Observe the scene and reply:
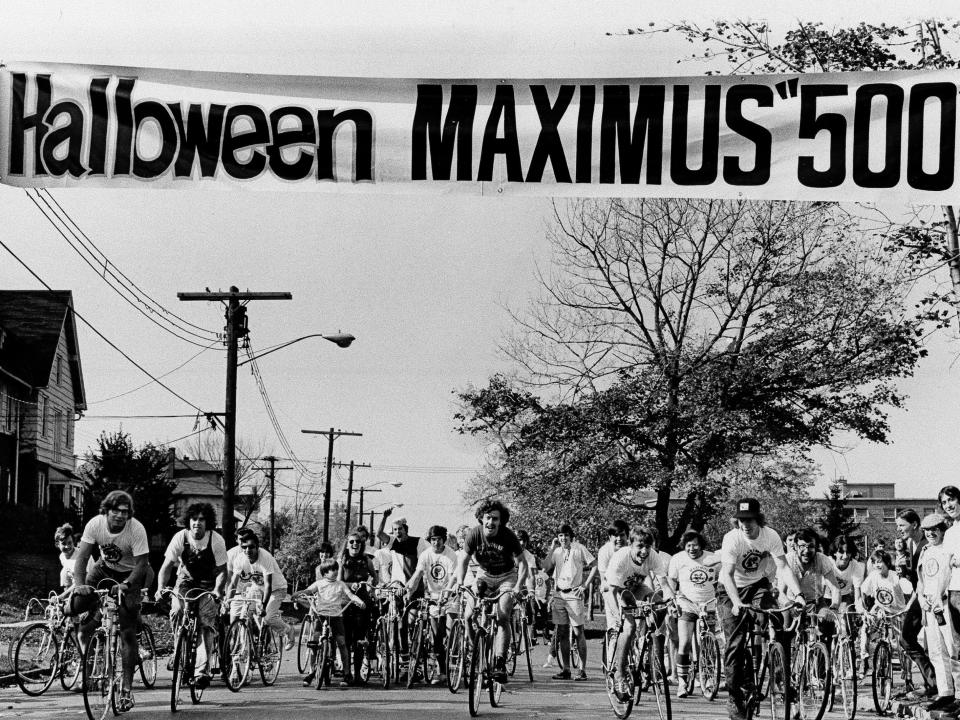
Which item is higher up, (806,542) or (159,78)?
(159,78)

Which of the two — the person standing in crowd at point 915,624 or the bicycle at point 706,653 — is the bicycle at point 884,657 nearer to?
the person standing in crowd at point 915,624

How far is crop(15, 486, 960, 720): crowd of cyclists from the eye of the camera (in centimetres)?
1090

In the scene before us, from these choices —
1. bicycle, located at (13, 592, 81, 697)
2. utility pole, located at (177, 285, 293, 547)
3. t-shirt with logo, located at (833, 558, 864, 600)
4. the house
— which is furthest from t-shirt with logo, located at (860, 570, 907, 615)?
the house

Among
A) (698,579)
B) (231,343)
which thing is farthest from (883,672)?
(231,343)

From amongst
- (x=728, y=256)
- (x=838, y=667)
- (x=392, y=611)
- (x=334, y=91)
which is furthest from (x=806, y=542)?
(x=728, y=256)

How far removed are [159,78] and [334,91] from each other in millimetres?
1008

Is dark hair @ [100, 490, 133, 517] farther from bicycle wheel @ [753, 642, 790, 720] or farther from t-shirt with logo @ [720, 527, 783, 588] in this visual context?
bicycle wheel @ [753, 642, 790, 720]

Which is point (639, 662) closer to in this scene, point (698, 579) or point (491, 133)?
point (698, 579)

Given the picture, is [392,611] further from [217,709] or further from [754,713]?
[754,713]

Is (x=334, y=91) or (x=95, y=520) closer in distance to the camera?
(x=334, y=91)

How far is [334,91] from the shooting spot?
7.50 meters

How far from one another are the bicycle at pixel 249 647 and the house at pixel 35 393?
88.0ft

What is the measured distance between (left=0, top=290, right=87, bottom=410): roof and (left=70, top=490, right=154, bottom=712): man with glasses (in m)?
33.3

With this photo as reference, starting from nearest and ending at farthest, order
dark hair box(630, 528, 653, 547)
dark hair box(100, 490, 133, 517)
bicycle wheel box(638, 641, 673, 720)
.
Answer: bicycle wheel box(638, 641, 673, 720) → dark hair box(100, 490, 133, 517) → dark hair box(630, 528, 653, 547)
